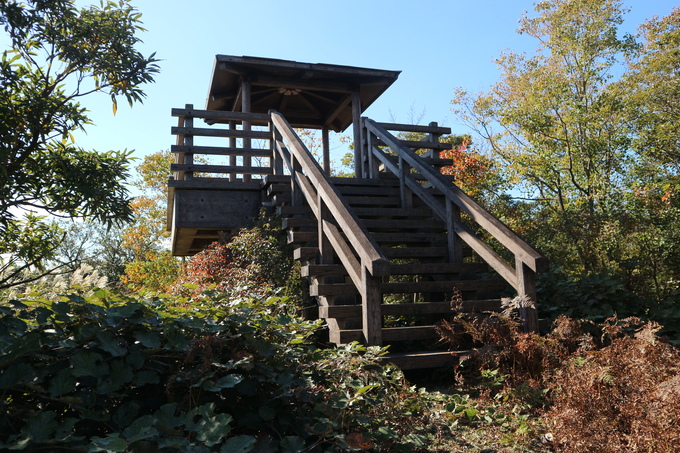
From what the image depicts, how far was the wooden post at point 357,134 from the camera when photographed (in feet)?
32.5

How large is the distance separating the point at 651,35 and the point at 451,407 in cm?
1609

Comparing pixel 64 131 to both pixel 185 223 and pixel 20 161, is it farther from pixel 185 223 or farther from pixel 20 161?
pixel 185 223

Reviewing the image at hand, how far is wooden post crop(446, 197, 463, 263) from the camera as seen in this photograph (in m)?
6.08

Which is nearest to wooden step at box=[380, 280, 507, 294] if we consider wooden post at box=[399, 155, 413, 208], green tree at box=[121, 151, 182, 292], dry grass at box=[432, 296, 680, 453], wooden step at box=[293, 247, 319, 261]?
wooden step at box=[293, 247, 319, 261]

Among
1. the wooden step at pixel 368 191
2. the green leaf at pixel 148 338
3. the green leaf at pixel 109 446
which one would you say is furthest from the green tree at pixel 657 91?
the green leaf at pixel 109 446

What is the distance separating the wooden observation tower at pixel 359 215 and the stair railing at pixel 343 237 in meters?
0.01

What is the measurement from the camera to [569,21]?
1547 cm

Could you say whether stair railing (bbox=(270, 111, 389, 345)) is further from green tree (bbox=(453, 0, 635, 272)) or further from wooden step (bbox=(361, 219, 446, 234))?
green tree (bbox=(453, 0, 635, 272))

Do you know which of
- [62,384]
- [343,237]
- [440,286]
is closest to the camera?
[62,384]

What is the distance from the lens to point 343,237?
5.82m

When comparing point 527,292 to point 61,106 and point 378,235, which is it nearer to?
point 378,235

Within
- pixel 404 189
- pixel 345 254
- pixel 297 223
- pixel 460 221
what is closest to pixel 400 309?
pixel 345 254

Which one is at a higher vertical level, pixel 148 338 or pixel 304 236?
pixel 304 236

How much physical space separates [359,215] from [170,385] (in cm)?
468
